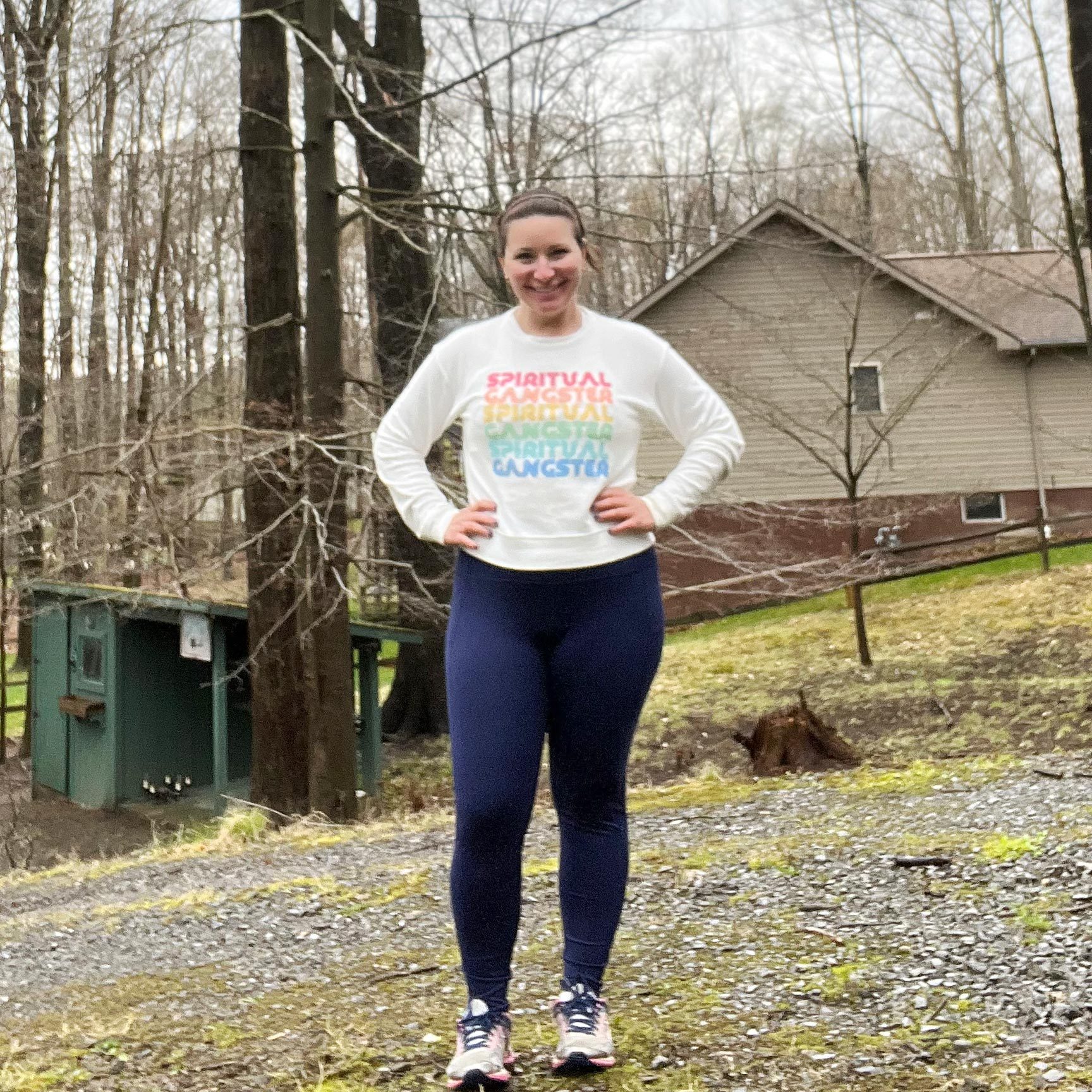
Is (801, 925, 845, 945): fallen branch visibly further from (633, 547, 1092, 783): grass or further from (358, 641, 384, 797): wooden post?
(358, 641, 384, 797): wooden post

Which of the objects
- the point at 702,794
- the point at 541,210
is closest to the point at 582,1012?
the point at 541,210

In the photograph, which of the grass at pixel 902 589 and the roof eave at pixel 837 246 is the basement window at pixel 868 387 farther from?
the grass at pixel 902 589

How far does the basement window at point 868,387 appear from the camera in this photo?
25.3m

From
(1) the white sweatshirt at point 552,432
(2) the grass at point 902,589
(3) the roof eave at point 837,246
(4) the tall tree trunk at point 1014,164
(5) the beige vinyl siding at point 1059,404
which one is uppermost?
(4) the tall tree trunk at point 1014,164

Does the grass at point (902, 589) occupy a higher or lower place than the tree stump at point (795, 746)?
higher

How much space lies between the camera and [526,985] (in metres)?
3.91

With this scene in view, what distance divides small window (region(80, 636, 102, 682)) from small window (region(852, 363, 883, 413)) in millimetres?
14854

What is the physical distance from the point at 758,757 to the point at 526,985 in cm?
497

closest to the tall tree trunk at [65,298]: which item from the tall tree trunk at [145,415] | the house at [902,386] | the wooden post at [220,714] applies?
the tall tree trunk at [145,415]

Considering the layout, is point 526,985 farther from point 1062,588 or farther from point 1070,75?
point 1062,588

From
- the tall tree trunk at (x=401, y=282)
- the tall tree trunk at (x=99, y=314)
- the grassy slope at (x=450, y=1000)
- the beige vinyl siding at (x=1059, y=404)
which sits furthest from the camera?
the beige vinyl siding at (x=1059, y=404)

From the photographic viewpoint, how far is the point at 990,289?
2553 centimetres

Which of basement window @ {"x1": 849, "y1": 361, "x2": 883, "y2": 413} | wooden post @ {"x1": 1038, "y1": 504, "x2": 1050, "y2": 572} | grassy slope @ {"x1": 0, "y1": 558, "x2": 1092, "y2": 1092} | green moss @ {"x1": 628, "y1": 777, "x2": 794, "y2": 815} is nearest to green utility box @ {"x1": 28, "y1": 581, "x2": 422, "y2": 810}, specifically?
grassy slope @ {"x1": 0, "y1": 558, "x2": 1092, "y2": 1092}

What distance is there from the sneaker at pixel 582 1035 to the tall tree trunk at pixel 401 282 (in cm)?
885
